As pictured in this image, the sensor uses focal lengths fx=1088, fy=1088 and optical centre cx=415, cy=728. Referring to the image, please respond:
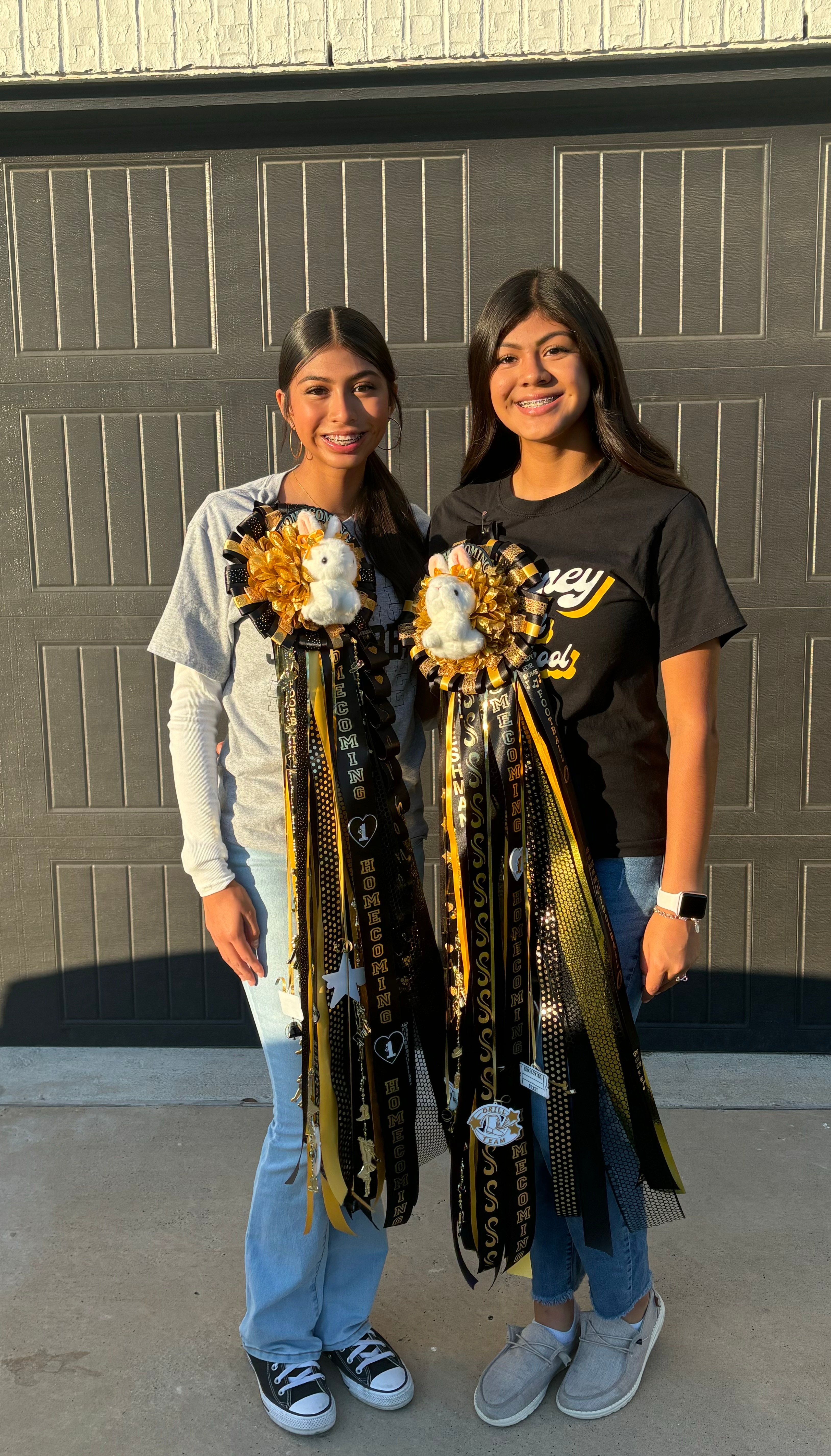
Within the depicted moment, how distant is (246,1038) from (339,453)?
217 centimetres

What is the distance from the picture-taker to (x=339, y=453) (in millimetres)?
1848

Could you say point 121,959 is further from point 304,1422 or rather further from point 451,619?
point 451,619

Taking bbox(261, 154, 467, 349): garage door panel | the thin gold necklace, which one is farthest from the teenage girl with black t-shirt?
bbox(261, 154, 467, 349): garage door panel

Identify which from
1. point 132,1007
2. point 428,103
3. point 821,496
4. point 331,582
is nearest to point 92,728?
point 132,1007

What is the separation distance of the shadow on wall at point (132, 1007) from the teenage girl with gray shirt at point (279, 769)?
145 cm

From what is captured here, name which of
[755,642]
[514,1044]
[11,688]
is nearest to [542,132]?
[755,642]

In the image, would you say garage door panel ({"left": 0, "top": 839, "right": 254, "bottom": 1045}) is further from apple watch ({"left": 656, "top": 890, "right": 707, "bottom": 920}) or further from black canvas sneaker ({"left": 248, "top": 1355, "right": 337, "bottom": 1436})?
apple watch ({"left": 656, "top": 890, "right": 707, "bottom": 920})

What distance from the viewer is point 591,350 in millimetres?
1764

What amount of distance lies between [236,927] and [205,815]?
0.20 metres

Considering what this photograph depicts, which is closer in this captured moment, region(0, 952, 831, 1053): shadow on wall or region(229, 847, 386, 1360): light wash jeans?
region(229, 847, 386, 1360): light wash jeans

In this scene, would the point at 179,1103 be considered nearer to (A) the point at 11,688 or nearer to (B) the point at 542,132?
(A) the point at 11,688

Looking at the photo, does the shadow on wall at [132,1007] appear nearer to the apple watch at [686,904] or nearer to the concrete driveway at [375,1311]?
the concrete driveway at [375,1311]

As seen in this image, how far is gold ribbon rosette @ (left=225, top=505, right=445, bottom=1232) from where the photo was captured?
5.86ft

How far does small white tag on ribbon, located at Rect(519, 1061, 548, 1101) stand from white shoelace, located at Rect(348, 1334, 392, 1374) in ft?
1.95
